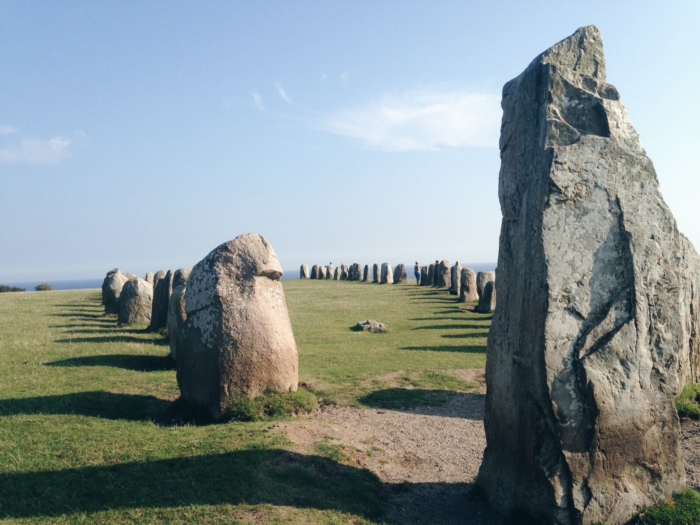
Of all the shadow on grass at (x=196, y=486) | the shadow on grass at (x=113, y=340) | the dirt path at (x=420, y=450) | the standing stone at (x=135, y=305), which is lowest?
the dirt path at (x=420, y=450)

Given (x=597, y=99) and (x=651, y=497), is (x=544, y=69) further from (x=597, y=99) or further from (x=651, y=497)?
(x=651, y=497)

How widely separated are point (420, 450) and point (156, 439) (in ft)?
13.3

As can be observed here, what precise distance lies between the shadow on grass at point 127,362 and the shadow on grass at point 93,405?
285 cm

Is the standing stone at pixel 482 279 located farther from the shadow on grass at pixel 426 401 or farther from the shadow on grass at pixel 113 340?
the shadow on grass at pixel 426 401

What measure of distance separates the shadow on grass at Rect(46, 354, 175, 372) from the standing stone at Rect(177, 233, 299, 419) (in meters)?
3.80

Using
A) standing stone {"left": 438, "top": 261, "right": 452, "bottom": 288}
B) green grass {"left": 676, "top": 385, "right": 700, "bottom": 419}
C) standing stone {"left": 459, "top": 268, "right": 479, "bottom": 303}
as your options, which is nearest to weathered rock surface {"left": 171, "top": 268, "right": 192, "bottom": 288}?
green grass {"left": 676, "top": 385, "right": 700, "bottom": 419}

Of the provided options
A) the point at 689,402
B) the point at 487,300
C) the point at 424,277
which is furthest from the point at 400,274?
the point at 689,402

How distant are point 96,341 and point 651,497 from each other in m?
16.1

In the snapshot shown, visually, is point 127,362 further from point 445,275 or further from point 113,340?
point 445,275

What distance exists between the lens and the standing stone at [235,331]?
32.9ft

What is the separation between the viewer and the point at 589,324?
578 cm

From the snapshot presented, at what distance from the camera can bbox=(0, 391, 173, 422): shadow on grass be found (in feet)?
32.0

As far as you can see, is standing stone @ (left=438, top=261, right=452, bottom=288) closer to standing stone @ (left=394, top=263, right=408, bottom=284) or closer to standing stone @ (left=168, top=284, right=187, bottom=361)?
standing stone @ (left=394, top=263, right=408, bottom=284)

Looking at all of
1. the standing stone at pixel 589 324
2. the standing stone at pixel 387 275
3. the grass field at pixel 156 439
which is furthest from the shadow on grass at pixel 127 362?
the standing stone at pixel 387 275
